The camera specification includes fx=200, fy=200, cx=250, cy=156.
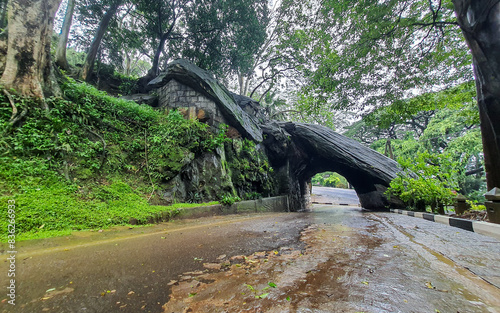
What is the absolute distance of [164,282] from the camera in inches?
63.5

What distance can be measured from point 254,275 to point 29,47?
6.65 metres

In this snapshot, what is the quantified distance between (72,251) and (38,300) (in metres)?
1.15

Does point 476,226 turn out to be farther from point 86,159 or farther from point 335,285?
point 86,159

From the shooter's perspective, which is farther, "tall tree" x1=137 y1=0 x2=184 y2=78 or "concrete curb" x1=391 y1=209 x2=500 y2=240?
"tall tree" x1=137 y1=0 x2=184 y2=78

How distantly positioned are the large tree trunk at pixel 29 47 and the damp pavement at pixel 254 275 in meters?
4.01

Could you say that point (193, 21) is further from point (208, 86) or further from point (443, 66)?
point (443, 66)

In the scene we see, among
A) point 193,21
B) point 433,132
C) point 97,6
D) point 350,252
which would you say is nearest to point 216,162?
point 350,252

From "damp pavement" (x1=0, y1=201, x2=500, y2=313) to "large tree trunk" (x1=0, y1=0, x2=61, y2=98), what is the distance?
401 centimetres

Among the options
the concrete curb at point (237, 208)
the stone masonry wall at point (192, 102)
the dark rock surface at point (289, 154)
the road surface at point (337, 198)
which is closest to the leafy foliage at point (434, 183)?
the dark rock surface at point (289, 154)

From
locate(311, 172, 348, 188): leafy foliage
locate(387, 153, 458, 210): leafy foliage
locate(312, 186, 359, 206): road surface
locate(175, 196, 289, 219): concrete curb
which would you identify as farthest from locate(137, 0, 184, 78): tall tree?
locate(311, 172, 348, 188): leafy foliage

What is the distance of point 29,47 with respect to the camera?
4.46 meters

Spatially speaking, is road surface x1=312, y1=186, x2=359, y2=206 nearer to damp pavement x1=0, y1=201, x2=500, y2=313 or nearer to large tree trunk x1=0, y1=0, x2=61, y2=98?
damp pavement x1=0, y1=201, x2=500, y2=313

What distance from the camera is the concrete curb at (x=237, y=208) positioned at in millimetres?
4746

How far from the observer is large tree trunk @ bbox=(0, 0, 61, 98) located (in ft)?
13.9
